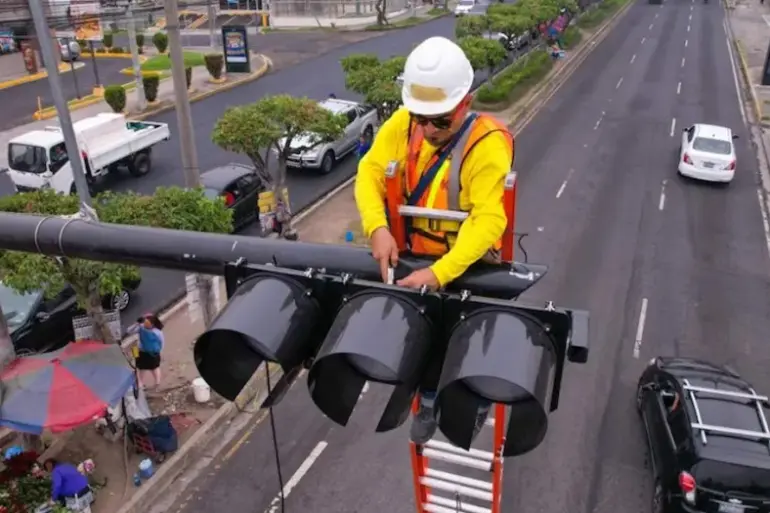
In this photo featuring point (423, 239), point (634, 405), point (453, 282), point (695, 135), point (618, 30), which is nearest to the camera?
point (453, 282)

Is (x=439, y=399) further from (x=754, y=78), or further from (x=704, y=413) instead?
(x=754, y=78)

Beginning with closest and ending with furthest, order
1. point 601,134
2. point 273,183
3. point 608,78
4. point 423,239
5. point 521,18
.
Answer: point 423,239
point 273,183
point 601,134
point 521,18
point 608,78

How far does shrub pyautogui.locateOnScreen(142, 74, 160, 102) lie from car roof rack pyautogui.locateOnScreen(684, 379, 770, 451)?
29.5 metres

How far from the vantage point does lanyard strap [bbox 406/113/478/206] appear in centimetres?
361

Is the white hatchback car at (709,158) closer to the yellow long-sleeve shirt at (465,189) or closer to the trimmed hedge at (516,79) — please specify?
the trimmed hedge at (516,79)

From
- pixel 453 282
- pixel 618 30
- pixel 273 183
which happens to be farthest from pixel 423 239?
pixel 618 30

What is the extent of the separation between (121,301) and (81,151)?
852 centimetres

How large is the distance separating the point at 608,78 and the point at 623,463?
34.4m

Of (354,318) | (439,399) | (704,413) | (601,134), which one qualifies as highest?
(354,318)

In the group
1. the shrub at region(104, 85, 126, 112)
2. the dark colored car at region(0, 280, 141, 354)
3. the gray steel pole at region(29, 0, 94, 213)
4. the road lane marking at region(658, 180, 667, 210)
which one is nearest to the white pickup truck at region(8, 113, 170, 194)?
the shrub at region(104, 85, 126, 112)

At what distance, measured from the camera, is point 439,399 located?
101 inches

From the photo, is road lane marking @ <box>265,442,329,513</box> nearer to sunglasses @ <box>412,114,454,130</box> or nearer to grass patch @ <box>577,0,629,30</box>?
sunglasses @ <box>412,114,454,130</box>

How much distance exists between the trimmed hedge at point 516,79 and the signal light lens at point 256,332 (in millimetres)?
31898

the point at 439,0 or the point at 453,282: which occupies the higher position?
the point at 453,282
